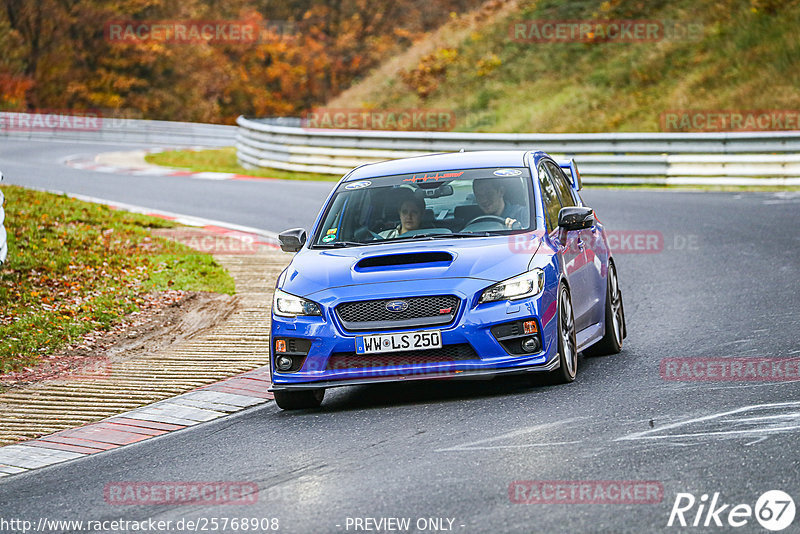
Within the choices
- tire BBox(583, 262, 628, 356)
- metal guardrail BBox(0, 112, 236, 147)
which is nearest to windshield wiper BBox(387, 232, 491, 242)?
tire BBox(583, 262, 628, 356)

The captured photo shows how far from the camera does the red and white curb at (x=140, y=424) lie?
7.84m

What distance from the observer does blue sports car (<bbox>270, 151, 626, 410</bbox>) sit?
26.6 ft

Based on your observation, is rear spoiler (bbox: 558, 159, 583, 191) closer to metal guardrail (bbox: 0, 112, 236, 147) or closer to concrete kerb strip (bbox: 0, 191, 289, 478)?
concrete kerb strip (bbox: 0, 191, 289, 478)

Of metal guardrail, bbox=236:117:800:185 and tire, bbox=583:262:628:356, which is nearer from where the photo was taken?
tire, bbox=583:262:628:356

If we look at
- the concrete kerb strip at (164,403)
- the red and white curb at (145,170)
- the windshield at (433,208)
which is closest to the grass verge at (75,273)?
the concrete kerb strip at (164,403)

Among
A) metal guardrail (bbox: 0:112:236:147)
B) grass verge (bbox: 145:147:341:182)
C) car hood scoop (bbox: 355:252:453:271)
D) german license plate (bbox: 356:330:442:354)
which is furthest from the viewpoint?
metal guardrail (bbox: 0:112:236:147)

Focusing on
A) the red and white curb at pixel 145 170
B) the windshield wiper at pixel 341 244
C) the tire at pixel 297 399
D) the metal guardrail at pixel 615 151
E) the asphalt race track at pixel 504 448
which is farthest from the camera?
the red and white curb at pixel 145 170

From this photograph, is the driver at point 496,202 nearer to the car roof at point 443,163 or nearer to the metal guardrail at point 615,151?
the car roof at point 443,163

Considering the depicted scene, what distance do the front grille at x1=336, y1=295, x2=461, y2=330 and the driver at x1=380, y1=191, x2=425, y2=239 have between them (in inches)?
43.7

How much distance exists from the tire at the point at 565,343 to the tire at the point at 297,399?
1.67 m

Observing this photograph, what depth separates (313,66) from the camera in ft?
232

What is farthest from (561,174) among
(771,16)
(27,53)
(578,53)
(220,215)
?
(27,53)

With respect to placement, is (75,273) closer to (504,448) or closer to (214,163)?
(504,448)

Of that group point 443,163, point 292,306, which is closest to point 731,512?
point 292,306
